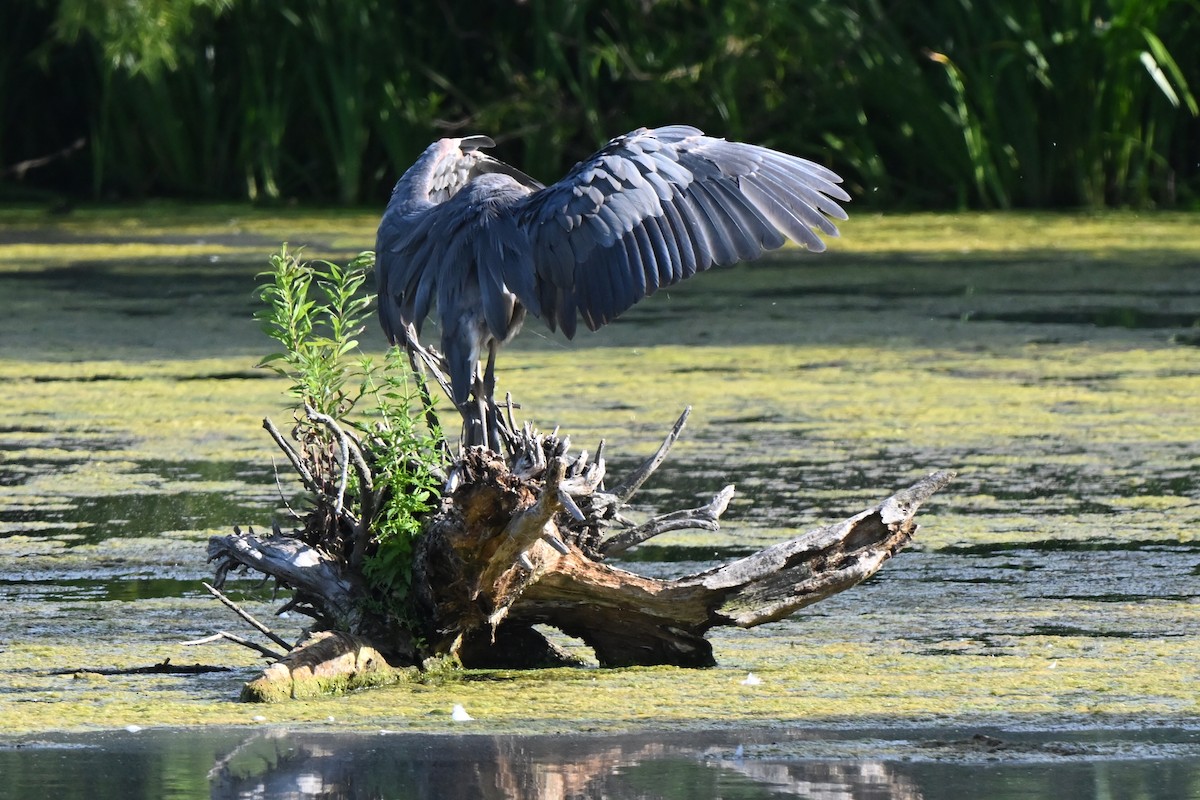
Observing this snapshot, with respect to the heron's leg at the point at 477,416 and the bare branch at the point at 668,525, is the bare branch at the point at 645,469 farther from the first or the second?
the heron's leg at the point at 477,416

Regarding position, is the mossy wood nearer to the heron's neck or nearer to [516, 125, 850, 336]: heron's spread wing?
[516, 125, 850, 336]: heron's spread wing

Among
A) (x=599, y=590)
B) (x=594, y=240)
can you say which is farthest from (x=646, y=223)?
(x=599, y=590)

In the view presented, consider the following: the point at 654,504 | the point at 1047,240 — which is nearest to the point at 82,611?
the point at 654,504

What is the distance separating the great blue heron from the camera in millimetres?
3891

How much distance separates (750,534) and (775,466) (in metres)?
0.85

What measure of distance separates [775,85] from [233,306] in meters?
4.45

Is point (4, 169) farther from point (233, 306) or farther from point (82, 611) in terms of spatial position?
point (82, 611)

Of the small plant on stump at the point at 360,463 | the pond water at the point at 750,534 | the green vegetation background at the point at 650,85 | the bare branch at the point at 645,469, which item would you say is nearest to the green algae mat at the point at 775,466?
the pond water at the point at 750,534

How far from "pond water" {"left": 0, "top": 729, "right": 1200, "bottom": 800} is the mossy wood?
0.42 meters

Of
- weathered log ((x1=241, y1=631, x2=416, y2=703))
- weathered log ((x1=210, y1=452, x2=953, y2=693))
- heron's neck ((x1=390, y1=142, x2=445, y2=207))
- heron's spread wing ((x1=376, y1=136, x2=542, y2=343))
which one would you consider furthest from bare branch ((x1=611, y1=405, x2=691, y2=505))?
heron's neck ((x1=390, y1=142, x2=445, y2=207))

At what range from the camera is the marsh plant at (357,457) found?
3.78 meters

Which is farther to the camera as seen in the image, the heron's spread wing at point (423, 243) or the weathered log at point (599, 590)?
the heron's spread wing at point (423, 243)

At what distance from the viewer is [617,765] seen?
312 centimetres

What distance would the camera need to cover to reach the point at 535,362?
786 cm
